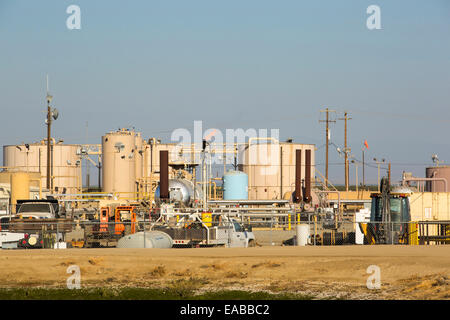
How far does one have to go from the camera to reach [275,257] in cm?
2438

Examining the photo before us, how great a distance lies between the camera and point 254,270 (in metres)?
22.7

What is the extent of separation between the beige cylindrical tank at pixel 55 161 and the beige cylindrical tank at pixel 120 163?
780cm

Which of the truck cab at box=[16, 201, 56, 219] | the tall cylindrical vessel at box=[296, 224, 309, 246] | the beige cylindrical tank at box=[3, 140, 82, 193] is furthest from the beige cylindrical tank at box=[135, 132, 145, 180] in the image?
the tall cylindrical vessel at box=[296, 224, 309, 246]

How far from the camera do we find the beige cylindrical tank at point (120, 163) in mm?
68062

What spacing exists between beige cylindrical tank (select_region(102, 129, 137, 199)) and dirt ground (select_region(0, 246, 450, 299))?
4111 cm

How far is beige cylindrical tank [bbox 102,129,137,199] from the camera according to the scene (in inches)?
2680

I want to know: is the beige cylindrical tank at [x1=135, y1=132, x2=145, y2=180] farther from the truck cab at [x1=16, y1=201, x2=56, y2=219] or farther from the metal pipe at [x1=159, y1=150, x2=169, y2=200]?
the truck cab at [x1=16, y1=201, x2=56, y2=219]

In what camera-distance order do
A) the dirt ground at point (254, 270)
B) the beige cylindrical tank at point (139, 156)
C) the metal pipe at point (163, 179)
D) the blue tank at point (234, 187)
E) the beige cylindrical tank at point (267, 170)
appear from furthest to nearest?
the beige cylindrical tank at point (267, 170)
the beige cylindrical tank at point (139, 156)
the blue tank at point (234, 187)
the metal pipe at point (163, 179)
the dirt ground at point (254, 270)

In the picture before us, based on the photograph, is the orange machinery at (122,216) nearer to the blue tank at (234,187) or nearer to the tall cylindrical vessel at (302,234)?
the tall cylindrical vessel at (302,234)

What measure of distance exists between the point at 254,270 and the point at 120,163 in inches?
1848

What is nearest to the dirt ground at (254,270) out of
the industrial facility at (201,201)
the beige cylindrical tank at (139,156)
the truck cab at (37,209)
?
the industrial facility at (201,201)
